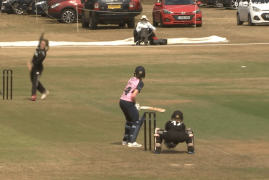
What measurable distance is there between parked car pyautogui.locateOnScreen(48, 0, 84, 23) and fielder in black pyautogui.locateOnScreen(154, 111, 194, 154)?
30.9 meters

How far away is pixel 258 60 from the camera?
25.6 meters

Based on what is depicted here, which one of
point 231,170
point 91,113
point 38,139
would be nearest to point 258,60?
point 91,113

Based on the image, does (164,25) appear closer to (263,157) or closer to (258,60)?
(258,60)

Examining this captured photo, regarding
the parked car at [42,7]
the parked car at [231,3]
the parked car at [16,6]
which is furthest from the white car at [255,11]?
the parked car at [16,6]

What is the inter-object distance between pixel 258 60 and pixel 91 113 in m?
11.1

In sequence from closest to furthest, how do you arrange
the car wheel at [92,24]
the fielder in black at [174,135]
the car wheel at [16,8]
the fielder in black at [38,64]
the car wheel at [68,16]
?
1. the fielder in black at [174,135]
2. the fielder in black at [38,64]
3. the car wheel at [92,24]
4. the car wheel at [68,16]
5. the car wheel at [16,8]

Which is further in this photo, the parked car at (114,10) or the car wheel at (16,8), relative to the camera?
the car wheel at (16,8)

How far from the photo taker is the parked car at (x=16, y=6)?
51594mm

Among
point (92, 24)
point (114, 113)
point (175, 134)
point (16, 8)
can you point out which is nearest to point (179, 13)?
point (92, 24)

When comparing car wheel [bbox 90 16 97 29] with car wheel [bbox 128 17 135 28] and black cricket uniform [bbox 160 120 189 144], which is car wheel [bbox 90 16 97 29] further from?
black cricket uniform [bbox 160 120 189 144]

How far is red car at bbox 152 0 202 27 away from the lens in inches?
1529

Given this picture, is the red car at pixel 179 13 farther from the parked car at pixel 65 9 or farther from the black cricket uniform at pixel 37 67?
the black cricket uniform at pixel 37 67

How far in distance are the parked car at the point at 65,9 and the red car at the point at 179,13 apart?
5281 mm

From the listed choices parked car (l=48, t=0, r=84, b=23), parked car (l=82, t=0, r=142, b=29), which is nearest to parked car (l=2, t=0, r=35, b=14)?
parked car (l=48, t=0, r=84, b=23)
